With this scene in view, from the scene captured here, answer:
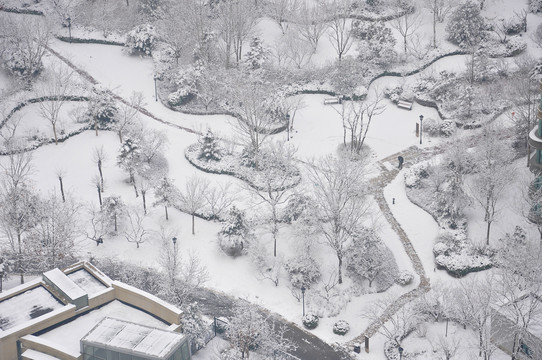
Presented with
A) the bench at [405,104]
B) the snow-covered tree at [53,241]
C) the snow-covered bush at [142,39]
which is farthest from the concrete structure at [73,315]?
the bench at [405,104]

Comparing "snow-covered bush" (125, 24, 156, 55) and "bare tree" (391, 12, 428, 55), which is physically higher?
"bare tree" (391, 12, 428, 55)

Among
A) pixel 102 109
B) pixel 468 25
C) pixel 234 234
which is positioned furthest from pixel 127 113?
pixel 468 25

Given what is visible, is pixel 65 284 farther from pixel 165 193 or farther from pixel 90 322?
pixel 165 193

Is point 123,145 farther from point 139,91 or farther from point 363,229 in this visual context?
point 363,229

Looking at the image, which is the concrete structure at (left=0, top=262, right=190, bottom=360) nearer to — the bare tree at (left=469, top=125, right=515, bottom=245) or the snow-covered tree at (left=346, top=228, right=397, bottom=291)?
the snow-covered tree at (left=346, top=228, right=397, bottom=291)

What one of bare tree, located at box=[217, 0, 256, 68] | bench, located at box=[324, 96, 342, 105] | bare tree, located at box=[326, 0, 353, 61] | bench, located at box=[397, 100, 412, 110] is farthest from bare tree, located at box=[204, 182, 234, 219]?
bare tree, located at box=[326, 0, 353, 61]
